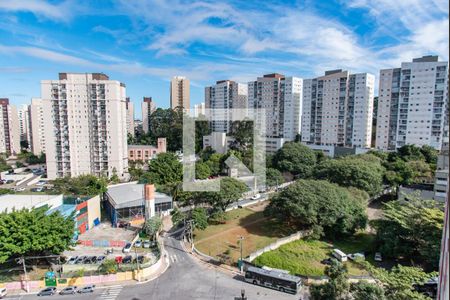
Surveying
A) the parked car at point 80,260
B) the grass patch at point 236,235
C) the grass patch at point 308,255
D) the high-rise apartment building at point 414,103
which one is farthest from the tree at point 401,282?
the high-rise apartment building at point 414,103

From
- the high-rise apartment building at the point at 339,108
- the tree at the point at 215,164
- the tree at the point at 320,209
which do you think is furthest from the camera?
the high-rise apartment building at the point at 339,108

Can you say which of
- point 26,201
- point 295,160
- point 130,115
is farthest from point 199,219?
point 130,115

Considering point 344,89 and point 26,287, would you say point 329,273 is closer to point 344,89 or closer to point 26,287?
point 26,287

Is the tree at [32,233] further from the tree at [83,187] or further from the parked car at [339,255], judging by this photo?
the parked car at [339,255]

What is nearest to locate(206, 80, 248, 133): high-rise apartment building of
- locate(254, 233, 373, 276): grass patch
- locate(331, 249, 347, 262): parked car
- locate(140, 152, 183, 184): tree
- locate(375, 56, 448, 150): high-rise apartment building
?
locate(140, 152, 183, 184): tree

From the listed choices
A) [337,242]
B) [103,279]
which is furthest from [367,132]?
[103,279]

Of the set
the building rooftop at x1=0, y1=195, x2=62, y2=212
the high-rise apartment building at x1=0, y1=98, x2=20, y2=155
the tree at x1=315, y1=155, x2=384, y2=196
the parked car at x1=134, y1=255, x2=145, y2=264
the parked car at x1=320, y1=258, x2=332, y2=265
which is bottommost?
the parked car at x1=320, y1=258, x2=332, y2=265

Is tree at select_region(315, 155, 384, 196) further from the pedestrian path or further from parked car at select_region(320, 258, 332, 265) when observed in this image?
the pedestrian path
